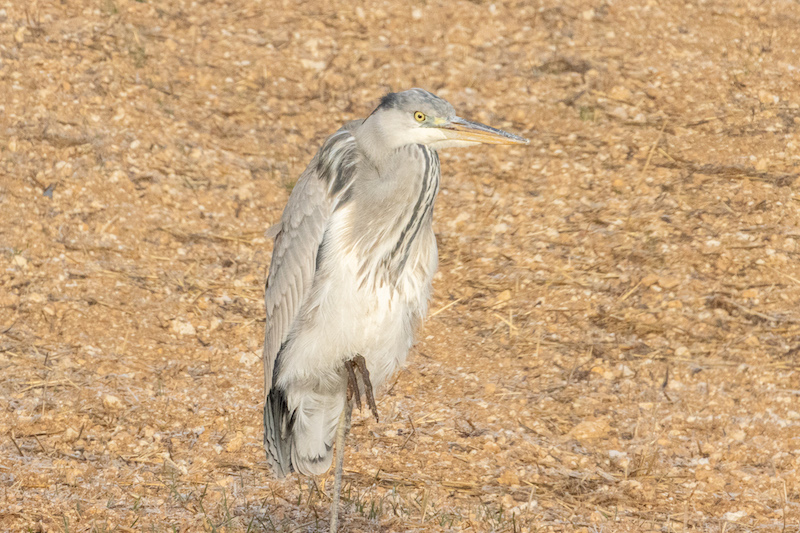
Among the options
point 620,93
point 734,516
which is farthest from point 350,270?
point 620,93

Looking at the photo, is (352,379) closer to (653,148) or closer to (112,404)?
(112,404)

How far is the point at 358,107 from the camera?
755 centimetres

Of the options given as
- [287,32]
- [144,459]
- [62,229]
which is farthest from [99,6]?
[144,459]

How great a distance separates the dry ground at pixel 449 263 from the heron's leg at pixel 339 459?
0.23 metres

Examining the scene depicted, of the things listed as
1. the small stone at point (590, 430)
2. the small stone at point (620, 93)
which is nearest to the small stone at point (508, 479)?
the small stone at point (590, 430)

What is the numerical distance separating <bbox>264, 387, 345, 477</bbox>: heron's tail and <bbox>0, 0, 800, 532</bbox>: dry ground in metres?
0.23

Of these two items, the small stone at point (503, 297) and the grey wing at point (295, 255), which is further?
the small stone at point (503, 297)

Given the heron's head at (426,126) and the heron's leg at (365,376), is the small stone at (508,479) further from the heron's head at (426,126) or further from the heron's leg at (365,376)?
the heron's head at (426,126)

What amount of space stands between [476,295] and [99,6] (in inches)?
174

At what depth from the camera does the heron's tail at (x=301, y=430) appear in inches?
168

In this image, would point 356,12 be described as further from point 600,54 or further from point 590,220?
point 590,220

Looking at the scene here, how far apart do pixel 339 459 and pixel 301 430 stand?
0.26m

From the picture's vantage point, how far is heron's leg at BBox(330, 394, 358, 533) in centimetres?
397

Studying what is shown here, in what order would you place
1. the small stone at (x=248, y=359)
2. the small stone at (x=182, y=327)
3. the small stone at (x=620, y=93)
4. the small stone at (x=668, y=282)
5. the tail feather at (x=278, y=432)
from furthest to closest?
the small stone at (x=620, y=93) → the small stone at (x=668, y=282) → the small stone at (x=182, y=327) → the small stone at (x=248, y=359) → the tail feather at (x=278, y=432)
